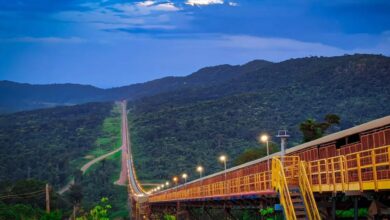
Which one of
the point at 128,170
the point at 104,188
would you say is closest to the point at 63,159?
the point at 128,170

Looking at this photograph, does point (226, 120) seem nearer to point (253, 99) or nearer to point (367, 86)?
point (253, 99)

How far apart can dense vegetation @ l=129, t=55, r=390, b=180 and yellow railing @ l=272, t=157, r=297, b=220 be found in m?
85.4

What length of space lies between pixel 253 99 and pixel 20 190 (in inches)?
4294

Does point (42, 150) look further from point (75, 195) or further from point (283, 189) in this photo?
point (283, 189)

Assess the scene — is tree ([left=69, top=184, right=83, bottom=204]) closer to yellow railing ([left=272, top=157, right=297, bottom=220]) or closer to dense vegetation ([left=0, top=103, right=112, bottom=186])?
dense vegetation ([left=0, top=103, right=112, bottom=186])

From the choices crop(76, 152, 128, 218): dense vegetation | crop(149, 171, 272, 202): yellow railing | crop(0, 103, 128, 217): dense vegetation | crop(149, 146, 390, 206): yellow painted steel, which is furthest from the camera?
crop(0, 103, 128, 217): dense vegetation

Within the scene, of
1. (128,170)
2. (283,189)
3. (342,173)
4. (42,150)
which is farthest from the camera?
(42,150)

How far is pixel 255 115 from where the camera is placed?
15538 cm

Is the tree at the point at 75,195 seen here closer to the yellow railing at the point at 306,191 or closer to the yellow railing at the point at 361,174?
the yellow railing at the point at 361,174

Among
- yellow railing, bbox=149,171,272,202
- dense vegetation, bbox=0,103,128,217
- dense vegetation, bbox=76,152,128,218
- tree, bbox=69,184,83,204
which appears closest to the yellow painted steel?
yellow railing, bbox=149,171,272,202

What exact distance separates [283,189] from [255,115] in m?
133

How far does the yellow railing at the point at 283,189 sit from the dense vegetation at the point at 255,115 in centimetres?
8544

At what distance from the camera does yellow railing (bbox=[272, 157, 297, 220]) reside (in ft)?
71.0

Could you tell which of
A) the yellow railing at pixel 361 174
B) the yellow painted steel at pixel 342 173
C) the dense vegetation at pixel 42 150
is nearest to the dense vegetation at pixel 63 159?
the dense vegetation at pixel 42 150
